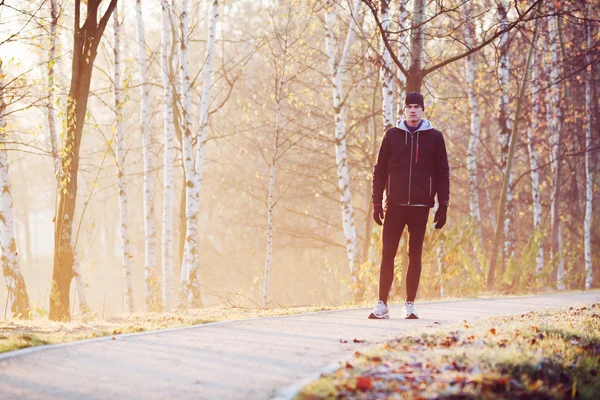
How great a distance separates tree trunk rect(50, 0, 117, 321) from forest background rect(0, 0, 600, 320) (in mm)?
30

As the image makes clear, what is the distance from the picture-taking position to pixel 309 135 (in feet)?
74.2

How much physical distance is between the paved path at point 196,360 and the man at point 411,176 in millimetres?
1130

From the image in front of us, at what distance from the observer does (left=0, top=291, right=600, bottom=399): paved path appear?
4434mm

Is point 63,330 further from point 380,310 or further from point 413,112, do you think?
point 413,112

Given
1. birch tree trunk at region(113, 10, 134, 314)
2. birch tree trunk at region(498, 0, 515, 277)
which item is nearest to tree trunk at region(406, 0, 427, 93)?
birch tree trunk at region(498, 0, 515, 277)

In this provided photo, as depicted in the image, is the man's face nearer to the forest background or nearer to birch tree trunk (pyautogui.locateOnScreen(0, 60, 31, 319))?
the forest background

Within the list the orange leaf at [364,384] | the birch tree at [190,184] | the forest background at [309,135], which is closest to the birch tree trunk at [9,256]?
the forest background at [309,135]

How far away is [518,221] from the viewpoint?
93.2 ft

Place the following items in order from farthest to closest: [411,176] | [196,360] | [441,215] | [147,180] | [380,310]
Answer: [147,180] → [380,310] → [441,215] → [411,176] → [196,360]

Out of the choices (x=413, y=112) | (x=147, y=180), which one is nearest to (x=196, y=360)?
(x=413, y=112)

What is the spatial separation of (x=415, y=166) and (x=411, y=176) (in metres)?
0.12

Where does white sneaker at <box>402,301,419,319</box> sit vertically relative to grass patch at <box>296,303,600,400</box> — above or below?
above

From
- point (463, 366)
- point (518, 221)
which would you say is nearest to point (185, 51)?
point (463, 366)

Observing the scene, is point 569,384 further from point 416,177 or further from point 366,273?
point 366,273
